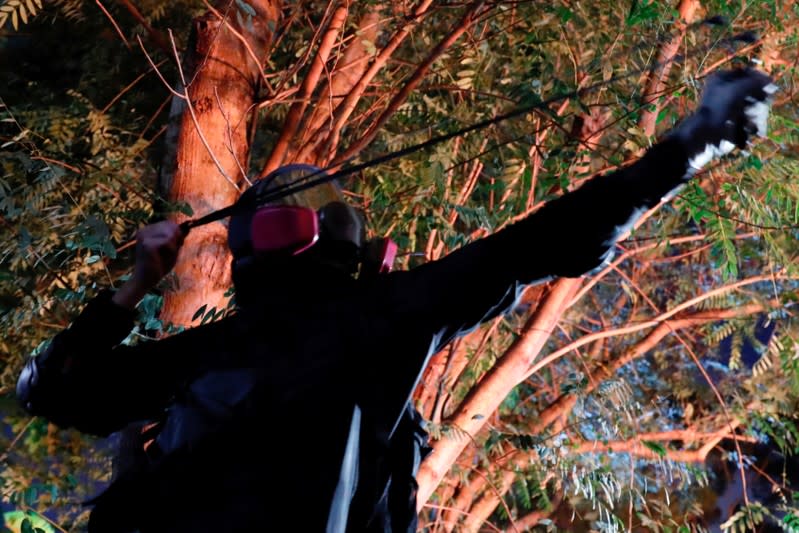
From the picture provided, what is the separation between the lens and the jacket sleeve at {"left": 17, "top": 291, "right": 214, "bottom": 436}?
1.48 m

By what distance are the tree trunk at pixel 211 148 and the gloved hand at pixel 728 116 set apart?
1937mm

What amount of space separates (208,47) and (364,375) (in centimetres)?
201

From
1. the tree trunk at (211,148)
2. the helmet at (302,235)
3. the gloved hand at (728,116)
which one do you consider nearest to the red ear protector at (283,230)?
the helmet at (302,235)

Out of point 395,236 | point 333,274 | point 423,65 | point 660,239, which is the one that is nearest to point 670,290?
point 660,239

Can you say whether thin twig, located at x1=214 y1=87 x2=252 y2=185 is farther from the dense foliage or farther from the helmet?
the helmet

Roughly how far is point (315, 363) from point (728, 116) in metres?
0.72

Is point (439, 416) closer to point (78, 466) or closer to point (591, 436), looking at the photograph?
point (591, 436)

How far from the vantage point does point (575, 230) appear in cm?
139

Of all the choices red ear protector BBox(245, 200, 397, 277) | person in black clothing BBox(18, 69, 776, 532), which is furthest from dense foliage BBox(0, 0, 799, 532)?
red ear protector BBox(245, 200, 397, 277)

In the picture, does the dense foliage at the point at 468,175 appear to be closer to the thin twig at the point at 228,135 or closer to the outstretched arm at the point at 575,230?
the thin twig at the point at 228,135

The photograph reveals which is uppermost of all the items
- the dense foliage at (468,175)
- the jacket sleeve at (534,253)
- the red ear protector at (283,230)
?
the red ear protector at (283,230)

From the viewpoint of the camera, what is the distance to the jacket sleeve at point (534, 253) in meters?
1.37

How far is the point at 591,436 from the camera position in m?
4.96

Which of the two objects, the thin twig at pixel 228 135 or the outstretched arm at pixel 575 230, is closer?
the outstretched arm at pixel 575 230
